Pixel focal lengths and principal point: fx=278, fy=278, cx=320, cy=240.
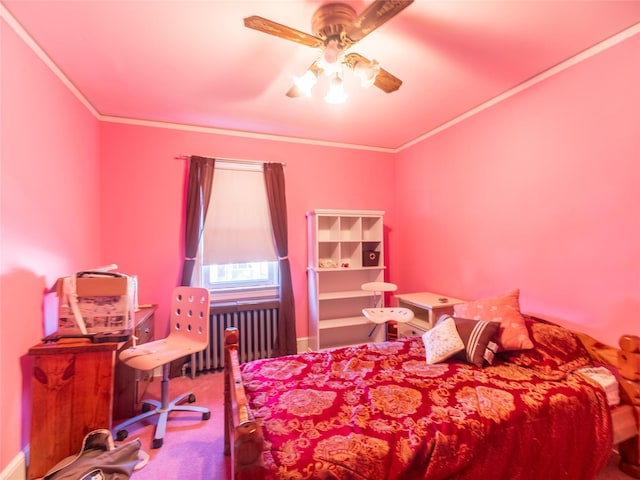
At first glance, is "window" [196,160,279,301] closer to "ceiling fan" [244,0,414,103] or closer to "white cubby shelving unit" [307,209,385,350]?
"white cubby shelving unit" [307,209,385,350]

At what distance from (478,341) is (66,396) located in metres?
2.73

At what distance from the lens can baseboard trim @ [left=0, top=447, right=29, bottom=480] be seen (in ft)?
5.04

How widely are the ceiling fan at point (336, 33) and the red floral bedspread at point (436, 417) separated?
177cm

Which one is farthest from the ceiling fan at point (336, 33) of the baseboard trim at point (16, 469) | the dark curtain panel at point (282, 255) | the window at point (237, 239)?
the baseboard trim at point (16, 469)

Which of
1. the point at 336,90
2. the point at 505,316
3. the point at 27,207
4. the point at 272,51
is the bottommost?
the point at 505,316

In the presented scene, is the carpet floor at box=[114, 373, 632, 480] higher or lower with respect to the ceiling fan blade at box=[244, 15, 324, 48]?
lower

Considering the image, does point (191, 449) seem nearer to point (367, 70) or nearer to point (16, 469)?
point (16, 469)

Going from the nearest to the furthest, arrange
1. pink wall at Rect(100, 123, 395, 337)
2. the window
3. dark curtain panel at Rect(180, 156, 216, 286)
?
1. pink wall at Rect(100, 123, 395, 337)
2. dark curtain panel at Rect(180, 156, 216, 286)
3. the window

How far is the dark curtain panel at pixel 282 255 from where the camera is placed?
10.8ft

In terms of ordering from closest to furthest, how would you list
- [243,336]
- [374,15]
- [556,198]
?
1. [374,15]
2. [556,198]
3. [243,336]

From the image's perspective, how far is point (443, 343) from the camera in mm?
2018

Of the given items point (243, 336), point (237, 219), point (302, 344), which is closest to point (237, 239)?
point (237, 219)

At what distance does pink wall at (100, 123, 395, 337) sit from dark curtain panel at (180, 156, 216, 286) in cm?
13

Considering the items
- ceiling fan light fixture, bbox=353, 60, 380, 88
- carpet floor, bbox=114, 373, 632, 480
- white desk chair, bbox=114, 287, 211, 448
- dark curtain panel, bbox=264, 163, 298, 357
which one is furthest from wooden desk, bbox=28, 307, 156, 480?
ceiling fan light fixture, bbox=353, 60, 380, 88
